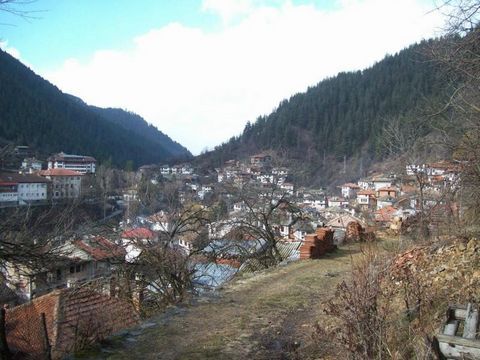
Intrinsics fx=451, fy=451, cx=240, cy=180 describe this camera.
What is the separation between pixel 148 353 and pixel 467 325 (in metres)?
2.96

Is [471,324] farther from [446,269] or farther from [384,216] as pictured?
[384,216]

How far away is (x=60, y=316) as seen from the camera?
934 centimetres

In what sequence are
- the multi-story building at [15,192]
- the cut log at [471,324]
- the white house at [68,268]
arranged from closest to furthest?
1. the cut log at [471,324]
2. the white house at [68,268]
3. the multi-story building at [15,192]

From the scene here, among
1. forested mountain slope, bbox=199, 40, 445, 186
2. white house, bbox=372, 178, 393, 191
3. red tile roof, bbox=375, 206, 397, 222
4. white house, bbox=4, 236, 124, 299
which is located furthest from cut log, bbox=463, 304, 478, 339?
forested mountain slope, bbox=199, 40, 445, 186

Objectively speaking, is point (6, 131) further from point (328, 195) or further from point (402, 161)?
A: point (402, 161)

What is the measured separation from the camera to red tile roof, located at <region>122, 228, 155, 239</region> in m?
12.0

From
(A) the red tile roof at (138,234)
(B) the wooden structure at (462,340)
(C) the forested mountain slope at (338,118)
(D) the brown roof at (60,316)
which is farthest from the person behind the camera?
(C) the forested mountain slope at (338,118)

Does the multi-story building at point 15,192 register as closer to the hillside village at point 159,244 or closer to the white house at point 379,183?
the hillside village at point 159,244

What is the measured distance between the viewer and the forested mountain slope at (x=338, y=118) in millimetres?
101319

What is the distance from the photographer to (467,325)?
10.4 feet

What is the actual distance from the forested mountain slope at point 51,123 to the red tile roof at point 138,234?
8198 cm

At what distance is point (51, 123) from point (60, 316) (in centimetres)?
11735

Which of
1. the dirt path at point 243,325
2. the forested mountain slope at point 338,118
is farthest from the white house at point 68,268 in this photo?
the forested mountain slope at point 338,118

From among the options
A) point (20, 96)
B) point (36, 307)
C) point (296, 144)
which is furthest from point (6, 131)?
point (36, 307)
